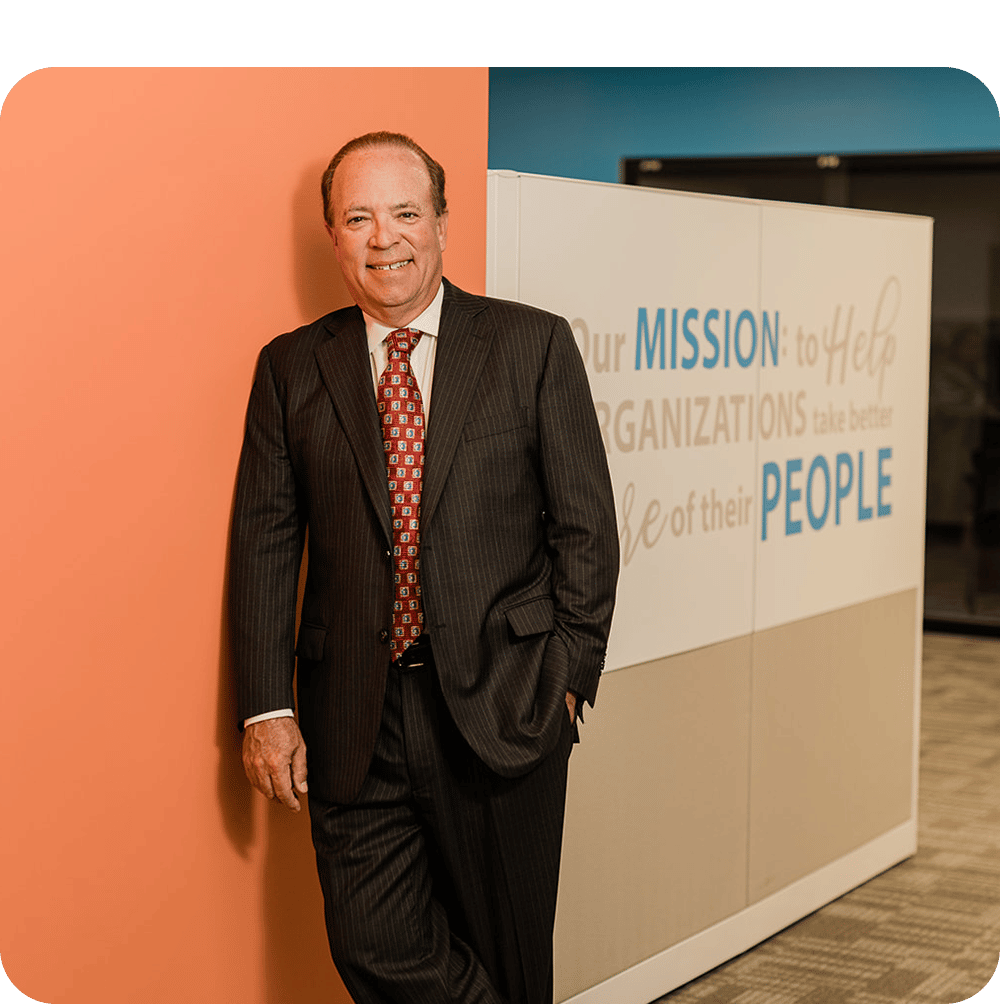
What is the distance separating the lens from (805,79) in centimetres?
797

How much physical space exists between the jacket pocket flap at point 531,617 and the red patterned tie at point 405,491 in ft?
0.52

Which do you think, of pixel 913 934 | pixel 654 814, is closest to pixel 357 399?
pixel 654 814

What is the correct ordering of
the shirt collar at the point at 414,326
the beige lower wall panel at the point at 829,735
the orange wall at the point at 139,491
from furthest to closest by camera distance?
1. the beige lower wall panel at the point at 829,735
2. the shirt collar at the point at 414,326
3. the orange wall at the point at 139,491

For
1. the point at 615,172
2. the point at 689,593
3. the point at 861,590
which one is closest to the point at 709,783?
the point at 689,593

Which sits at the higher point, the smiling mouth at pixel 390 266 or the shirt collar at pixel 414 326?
the smiling mouth at pixel 390 266

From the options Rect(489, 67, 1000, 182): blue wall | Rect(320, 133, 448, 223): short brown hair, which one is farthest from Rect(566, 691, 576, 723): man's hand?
Rect(489, 67, 1000, 182): blue wall

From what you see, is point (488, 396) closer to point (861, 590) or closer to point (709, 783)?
point (709, 783)

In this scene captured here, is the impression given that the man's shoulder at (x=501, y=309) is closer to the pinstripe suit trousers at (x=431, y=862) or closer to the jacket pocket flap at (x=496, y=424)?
the jacket pocket flap at (x=496, y=424)

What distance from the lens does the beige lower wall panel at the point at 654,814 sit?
10.6ft

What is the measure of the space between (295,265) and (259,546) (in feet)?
1.85

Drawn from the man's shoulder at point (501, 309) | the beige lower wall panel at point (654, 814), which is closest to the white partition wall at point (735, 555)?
the beige lower wall panel at point (654, 814)

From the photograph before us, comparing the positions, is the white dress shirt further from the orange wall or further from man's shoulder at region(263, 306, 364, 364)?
the orange wall

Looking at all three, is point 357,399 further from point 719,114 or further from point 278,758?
point 719,114

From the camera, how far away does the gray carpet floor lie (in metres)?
3.41
